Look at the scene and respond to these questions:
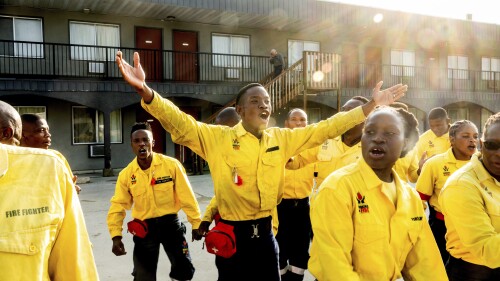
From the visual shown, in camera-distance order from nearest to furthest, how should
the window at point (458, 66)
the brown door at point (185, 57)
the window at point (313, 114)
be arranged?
1. the brown door at point (185, 57)
2. the window at point (313, 114)
3. the window at point (458, 66)

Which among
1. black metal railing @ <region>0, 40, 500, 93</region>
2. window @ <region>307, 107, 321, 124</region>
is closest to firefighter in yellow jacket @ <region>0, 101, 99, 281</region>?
black metal railing @ <region>0, 40, 500, 93</region>

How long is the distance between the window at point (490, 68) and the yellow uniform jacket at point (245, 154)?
25.5 meters

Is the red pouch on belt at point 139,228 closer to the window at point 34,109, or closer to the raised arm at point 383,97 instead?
the raised arm at point 383,97

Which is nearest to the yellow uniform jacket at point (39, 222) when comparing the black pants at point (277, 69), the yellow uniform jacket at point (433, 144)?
the yellow uniform jacket at point (433, 144)

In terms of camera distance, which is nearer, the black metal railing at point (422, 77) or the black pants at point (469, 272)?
the black pants at point (469, 272)

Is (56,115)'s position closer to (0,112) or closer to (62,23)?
(62,23)

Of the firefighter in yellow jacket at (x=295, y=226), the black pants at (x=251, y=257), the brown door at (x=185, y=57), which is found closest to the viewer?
the black pants at (x=251, y=257)

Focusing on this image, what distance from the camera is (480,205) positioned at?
2391 millimetres

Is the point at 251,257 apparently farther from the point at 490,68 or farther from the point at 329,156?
the point at 490,68

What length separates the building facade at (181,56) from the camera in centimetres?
1510

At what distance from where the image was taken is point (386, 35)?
2167cm

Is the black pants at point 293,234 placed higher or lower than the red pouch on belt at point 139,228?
lower

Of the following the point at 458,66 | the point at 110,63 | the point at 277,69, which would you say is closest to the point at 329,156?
the point at 277,69

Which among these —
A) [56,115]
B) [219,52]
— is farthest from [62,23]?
[219,52]
